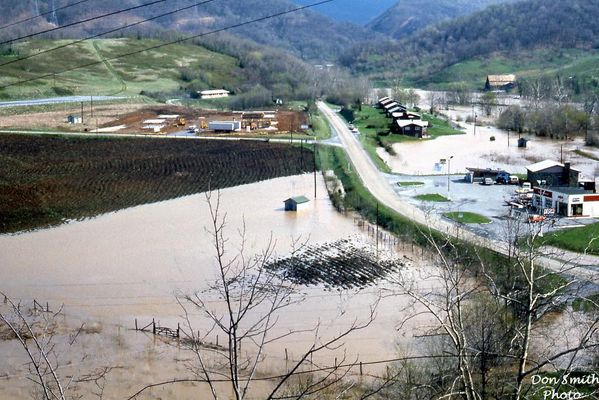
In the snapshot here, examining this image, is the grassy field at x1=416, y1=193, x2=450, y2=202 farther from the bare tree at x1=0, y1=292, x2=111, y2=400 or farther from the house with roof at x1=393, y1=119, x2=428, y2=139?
the house with roof at x1=393, y1=119, x2=428, y2=139

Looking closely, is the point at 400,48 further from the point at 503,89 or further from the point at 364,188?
the point at 364,188

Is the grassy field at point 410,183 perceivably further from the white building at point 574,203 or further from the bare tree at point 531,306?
the bare tree at point 531,306

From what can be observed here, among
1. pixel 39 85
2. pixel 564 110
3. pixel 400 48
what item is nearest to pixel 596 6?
pixel 400 48

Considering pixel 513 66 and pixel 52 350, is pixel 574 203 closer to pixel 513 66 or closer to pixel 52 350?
pixel 52 350

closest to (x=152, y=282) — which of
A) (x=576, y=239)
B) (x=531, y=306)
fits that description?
(x=576, y=239)

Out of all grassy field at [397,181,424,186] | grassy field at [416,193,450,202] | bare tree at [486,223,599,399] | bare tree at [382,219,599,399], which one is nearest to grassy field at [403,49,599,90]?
grassy field at [397,181,424,186]
